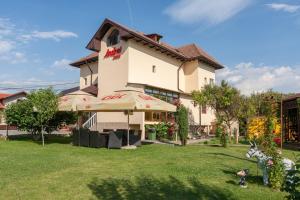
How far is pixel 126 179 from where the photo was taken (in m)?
8.04

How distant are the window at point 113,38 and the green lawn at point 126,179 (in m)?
15.1

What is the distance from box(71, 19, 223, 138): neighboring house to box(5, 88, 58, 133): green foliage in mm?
6534

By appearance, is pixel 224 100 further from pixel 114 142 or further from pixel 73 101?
pixel 73 101

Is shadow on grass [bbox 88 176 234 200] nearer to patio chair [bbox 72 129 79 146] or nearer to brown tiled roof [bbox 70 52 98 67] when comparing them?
patio chair [bbox 72 129 79 146]

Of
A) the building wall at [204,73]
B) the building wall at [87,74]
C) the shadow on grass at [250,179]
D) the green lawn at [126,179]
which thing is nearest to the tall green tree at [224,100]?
the building wall at [204,73]

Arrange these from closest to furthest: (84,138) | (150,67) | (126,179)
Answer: (126,179) < (84,138) < (150,67)

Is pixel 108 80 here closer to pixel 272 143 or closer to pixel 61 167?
pixel 61 167

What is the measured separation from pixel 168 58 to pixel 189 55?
3213 mm

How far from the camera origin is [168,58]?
28.4 metres

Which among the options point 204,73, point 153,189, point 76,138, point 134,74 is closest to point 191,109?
point 204,73

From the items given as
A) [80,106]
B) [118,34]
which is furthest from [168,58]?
[80,106]

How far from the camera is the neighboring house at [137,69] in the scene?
23.7 m

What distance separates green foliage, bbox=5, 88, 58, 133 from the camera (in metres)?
17.0

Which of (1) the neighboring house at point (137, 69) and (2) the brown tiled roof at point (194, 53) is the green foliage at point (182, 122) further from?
(2) the brown tiled roof at point (194, 53)
